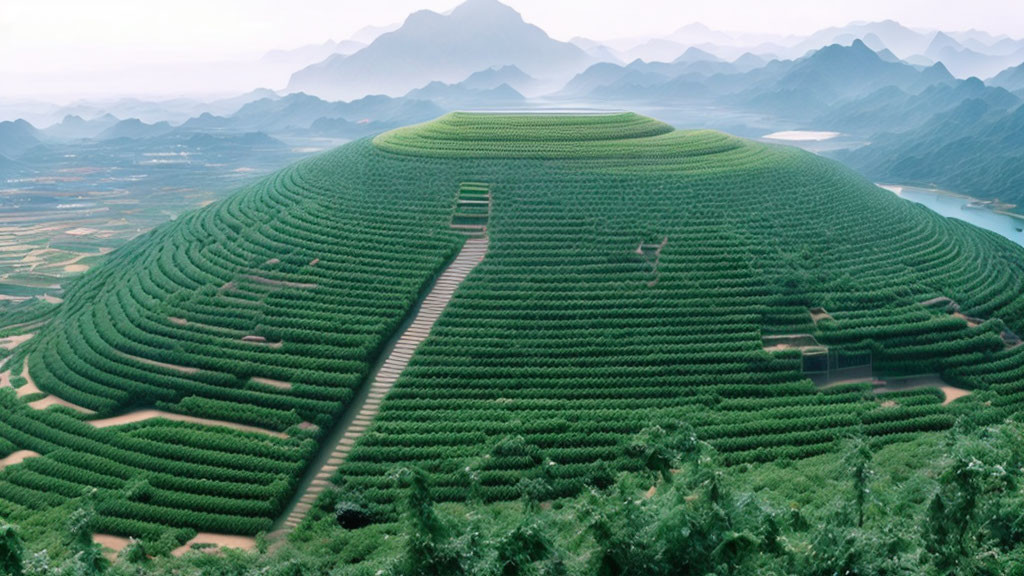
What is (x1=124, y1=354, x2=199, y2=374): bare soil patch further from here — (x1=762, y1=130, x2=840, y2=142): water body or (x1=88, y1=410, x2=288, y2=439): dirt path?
(x1=762, y1=130, x2=840, y2=142): water body

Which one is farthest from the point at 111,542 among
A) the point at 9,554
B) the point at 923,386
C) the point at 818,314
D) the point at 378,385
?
the point at 923,386

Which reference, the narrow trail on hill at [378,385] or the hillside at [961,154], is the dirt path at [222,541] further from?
the hillside at [961,154]

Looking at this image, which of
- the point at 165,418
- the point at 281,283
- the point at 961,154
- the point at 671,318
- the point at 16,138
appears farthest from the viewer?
the point at 16,138

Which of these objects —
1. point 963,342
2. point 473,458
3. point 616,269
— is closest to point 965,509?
point 473,458

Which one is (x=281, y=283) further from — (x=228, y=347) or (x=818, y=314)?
(x=818, y=314)

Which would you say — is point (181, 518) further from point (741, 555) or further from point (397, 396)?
point (741, 555)

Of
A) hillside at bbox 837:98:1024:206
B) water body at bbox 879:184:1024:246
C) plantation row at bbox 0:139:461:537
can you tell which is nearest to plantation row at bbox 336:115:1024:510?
plantation row at bbox 0:139:461:537
